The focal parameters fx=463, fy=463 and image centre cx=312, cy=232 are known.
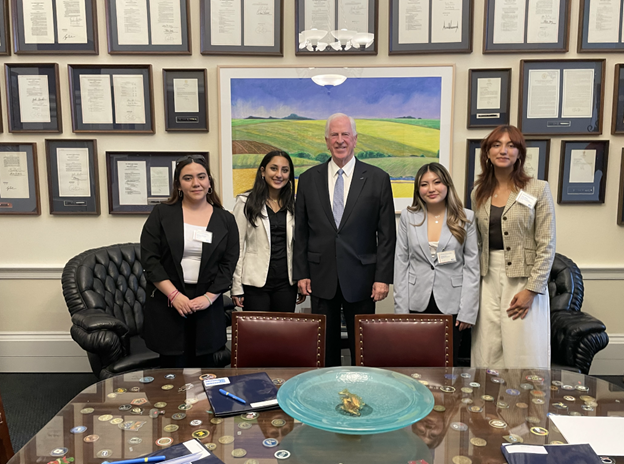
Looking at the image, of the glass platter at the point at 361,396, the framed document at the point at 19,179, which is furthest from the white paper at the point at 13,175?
the glass platter at the point at 361,396

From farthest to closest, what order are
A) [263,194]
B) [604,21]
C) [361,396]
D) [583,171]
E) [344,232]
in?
[583,171]
[604,21]
[263,194]
[344,232]
[361,396]

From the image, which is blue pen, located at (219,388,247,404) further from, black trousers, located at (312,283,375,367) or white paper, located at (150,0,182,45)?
white paper, located at (150,0,182,45)

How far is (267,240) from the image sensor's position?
2615 mm

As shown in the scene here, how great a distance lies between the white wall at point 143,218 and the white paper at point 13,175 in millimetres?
117

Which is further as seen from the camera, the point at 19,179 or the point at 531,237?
the point at 19,179

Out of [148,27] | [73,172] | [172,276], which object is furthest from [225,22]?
[172,276]

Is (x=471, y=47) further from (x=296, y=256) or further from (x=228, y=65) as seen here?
(x=296, y=256)

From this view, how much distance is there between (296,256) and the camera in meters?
2.60

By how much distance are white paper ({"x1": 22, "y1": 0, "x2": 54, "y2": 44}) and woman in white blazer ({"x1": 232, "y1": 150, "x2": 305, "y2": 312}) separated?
6.70 ft

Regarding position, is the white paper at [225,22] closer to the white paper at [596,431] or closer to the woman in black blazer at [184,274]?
the woman in black blazer at [184,274]

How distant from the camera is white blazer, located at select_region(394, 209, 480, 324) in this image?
2.39 m

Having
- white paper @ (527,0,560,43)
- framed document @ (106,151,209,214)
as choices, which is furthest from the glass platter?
white paper @ (527,0,560,43)

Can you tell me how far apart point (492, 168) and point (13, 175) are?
3329mm

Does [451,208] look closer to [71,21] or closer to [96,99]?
[96,99]
